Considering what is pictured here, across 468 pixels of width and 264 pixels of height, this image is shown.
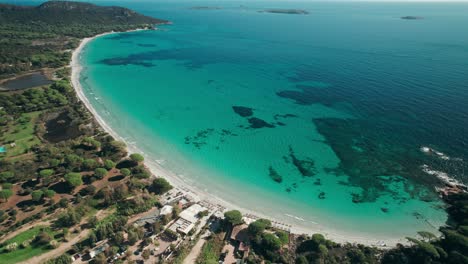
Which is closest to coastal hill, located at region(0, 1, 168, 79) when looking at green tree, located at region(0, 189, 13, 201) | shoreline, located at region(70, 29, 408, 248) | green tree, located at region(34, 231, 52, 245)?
shoreline, located at region(70, 29, 408, 248)

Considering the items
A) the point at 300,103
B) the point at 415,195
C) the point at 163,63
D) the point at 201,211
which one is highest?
the point at 163,63

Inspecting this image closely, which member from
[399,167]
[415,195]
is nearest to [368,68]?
[399,167]

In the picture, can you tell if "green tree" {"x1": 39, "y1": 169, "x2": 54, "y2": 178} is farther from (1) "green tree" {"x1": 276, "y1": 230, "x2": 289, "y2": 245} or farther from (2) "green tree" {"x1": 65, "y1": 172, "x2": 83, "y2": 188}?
(1) "green tree" {"x1": 276, "y1": 230, "x2": 289, "y2": 245}

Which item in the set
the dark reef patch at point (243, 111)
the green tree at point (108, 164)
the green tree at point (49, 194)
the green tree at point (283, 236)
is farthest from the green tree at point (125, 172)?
the dark reef patch at point (243, 111)

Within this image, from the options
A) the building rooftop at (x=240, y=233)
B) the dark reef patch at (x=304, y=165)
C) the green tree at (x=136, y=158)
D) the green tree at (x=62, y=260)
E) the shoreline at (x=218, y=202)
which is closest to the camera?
the green tree at (x=62, y=260)

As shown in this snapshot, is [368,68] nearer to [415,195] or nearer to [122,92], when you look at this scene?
[415,195]

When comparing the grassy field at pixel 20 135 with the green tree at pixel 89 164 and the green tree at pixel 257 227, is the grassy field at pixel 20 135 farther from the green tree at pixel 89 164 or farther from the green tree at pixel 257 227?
the green tree at pixel 257 227
